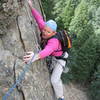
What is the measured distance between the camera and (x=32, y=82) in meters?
5.41

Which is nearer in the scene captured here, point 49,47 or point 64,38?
point 49,47

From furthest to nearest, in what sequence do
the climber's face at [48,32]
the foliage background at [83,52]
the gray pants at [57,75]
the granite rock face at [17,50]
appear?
the foliage background at [83,52]
the gray pants at [57,75]
the climber's face at [48,32]
the granite rock face at [17,50]

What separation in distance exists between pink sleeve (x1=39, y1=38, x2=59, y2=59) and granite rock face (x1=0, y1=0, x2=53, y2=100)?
0.31 meters

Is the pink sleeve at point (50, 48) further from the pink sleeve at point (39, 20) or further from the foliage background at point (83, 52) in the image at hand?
the foliage background at point (83, 52)

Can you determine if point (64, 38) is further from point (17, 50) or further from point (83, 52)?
point (83, 52)

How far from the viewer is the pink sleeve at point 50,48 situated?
5.35 meters

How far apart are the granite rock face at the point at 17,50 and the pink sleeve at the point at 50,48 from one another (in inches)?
12.2

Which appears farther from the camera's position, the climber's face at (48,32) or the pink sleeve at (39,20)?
the pink sleeve at (39,20)

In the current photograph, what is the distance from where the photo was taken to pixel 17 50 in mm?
5285

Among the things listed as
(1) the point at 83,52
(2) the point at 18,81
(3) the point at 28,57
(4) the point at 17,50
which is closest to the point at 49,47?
(3) the point at 28,57

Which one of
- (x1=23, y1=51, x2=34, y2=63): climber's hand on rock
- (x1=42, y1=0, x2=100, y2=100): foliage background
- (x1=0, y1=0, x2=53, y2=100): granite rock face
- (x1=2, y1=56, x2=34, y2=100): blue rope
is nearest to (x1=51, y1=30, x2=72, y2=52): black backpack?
(x1=0, y1=0, x2=53, y2=100): granite rock face

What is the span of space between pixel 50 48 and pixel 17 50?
0.75 m

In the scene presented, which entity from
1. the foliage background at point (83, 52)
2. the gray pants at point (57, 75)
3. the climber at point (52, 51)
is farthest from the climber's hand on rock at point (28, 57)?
the foliage background at point (83, 52)

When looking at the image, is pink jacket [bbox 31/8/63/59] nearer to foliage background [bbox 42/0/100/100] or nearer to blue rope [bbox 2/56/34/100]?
blue rope [bbox 2/56/34/100]
